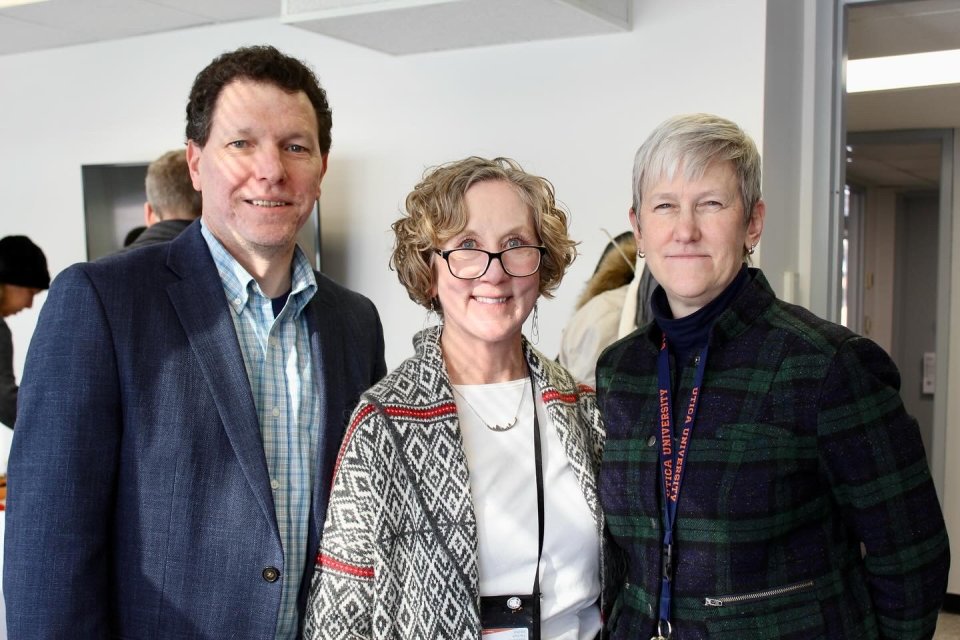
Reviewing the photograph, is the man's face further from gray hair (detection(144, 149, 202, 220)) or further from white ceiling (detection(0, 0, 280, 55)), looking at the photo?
white ceiling (detection(0, 0, 280, 55))

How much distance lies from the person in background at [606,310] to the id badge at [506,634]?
149cm

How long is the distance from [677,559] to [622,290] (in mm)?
1860

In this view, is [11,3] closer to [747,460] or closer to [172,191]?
[172,191]

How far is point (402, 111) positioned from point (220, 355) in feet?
9.35

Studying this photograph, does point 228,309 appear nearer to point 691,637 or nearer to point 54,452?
point 54,452

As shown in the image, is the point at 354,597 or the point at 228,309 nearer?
the point at 354,597

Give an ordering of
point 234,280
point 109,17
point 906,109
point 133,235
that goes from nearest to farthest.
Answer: point 234,280 → point 109,17 → point 133,235 → point 906,109

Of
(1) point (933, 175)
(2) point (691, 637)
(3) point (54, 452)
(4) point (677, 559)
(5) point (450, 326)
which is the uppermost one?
(1) point (933, 175)

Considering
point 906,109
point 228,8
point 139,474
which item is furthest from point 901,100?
point 139,474

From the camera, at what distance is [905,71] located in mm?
4859

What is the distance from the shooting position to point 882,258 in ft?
27.0

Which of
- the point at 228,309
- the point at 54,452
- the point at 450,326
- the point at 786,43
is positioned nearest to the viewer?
the point at 54,452

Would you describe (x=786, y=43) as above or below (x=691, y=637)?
above

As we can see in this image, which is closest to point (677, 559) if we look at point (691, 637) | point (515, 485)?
point (691, 637)
